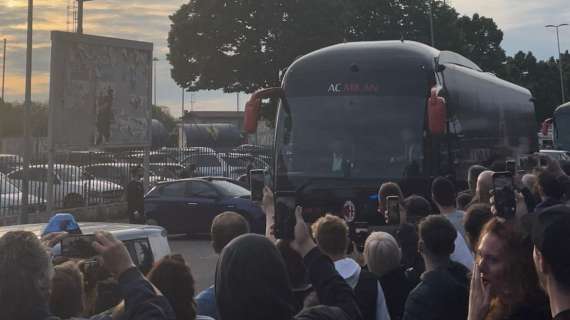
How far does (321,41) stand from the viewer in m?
37.7

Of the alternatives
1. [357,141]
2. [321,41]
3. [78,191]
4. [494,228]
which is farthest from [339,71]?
[321,41]

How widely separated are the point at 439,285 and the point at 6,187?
53.1 ft

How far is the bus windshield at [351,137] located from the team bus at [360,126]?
0.01 m

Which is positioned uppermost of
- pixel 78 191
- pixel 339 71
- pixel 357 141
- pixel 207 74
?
pixel 207 74

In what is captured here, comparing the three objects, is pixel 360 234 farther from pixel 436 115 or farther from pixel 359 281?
pixel 436 115

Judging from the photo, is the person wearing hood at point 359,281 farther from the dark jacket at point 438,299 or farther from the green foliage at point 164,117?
the green foliage at point 164,117

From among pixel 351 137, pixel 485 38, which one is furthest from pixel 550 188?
pixel 485 38

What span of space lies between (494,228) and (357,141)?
7.41 meters

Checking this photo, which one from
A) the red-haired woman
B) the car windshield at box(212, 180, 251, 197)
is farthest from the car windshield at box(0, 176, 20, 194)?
the red-haired woman

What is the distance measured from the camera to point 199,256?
→ 47.0 ft

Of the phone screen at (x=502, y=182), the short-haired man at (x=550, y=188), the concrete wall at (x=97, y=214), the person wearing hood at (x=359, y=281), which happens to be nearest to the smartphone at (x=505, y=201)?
the phone screen at (x=502, y=182)

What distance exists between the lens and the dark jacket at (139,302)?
2793mm

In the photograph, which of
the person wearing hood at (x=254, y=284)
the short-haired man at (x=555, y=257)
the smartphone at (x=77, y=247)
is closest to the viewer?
the short-haired man at (x=555, y=257)

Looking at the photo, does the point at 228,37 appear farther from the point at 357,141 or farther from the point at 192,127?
the point at 357,141
